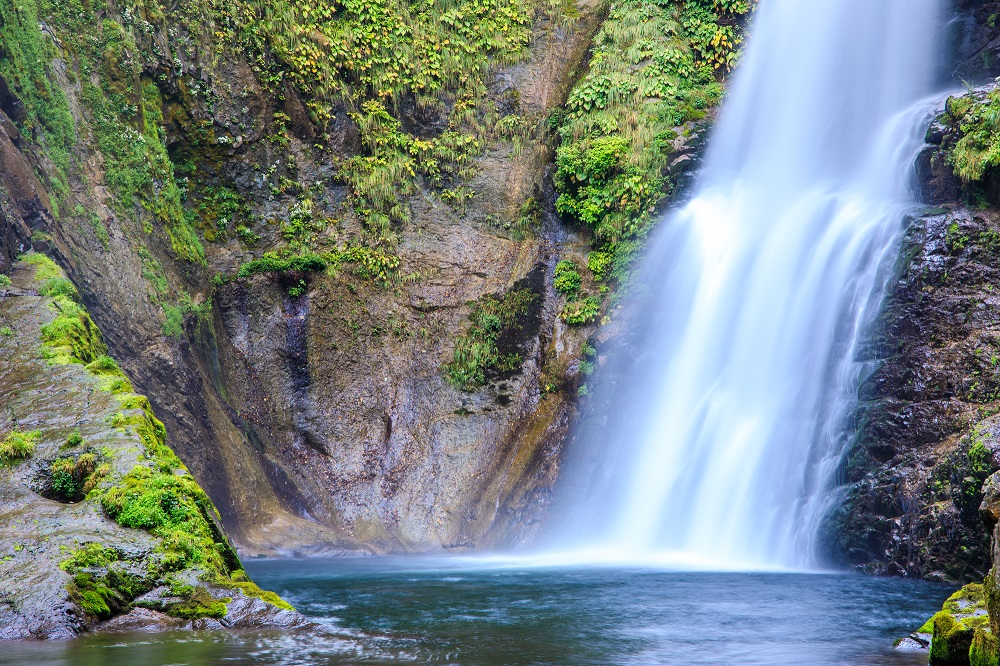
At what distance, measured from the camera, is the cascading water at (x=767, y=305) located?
13000 mm

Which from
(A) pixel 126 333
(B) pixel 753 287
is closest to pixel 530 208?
(B) pixel 753 287

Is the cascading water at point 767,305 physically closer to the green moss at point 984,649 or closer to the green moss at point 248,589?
the green moss at point 984,649

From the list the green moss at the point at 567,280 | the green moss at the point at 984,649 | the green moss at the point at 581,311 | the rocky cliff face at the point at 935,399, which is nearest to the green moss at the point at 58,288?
the green moss at the point at 581,311

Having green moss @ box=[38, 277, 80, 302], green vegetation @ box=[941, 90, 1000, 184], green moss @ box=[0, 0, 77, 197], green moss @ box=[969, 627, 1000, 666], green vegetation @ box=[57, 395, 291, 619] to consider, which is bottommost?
green moss @ box=[969, 627, 1000, 666]

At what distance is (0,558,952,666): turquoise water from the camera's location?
6133 millimetres

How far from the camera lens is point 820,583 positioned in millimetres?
10422

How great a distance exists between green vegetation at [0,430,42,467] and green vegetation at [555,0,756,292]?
11297mm

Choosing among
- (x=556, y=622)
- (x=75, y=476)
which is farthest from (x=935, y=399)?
(x=75, y=476)

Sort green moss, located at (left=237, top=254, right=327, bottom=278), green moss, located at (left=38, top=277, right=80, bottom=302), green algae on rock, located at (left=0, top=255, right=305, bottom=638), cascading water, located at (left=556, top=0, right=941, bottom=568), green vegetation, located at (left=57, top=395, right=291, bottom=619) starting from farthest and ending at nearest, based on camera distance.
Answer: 1. green moss, located at (left=237, top=254, right=327, bottom=278)
2. cascading water, located at (left=556, top=0, right=941, bottom=568)
3. green moss, located at (left=38, top=277, right=80, bottom=302)
4. green vegetation, located at (left=57, top=395, right=291, bottom=619)
5. green algae on rock, located at (left=0, top=255, right=305, bottom=638)

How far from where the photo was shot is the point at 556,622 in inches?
316

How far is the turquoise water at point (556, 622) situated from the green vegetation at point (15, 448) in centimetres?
280

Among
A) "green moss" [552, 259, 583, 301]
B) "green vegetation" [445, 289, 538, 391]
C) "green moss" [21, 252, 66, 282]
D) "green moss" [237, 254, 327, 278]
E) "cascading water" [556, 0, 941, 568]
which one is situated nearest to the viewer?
"green moss" [21, 252, 66, 282]

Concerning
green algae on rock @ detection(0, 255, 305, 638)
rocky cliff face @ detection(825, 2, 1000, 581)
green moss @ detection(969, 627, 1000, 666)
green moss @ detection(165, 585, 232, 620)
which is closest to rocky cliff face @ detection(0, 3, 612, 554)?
green algae on rock @ detection(0, 255, 305, 638)

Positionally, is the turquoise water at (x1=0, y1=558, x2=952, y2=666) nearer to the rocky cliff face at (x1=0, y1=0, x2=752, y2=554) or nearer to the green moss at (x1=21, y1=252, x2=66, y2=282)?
the rocky cliff face at (x1=0, y1=0, x2=752, y2=554)
